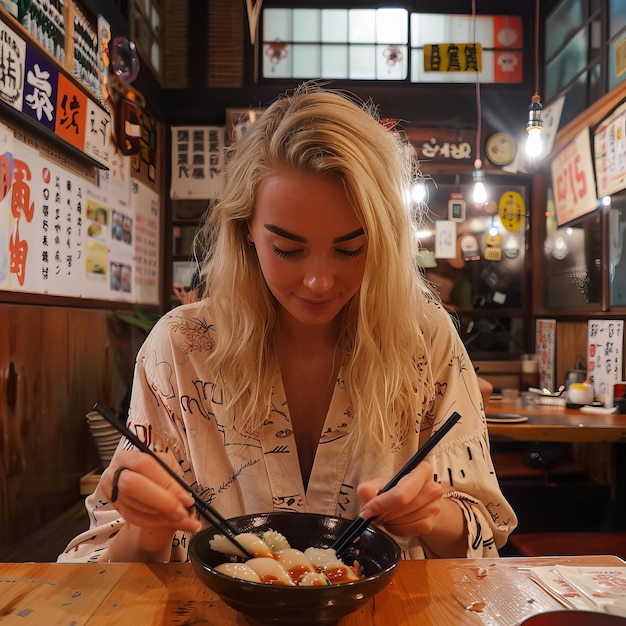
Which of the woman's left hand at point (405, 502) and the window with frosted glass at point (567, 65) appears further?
the window with frosted glass at point (567, 65)

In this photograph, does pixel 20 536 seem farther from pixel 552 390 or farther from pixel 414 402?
pixel 552 390

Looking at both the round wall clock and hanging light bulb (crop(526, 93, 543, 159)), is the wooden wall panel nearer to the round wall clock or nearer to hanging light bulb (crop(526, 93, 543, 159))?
hanging light bulb (crop(526, 93, 543, 159))

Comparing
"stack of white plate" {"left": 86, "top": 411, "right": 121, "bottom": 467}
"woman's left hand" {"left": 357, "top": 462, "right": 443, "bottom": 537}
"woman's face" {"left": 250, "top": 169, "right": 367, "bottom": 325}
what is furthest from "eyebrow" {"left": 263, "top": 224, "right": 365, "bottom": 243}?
"stack of white plate" {"left": 86, "top": 411, "right": 121, "bottom": 467}

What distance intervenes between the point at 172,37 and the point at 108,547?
18.6 ft

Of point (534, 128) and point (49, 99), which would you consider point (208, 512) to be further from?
point (534, 128)

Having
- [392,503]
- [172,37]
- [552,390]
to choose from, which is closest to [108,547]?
[392,503]

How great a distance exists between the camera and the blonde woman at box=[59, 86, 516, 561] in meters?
1.41

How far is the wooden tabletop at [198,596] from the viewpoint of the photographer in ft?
3.09

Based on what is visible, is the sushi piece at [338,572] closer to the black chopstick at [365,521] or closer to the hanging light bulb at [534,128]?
the black chopstick at [365,521]

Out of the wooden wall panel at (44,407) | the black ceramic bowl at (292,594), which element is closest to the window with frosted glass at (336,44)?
the wooden wall panel at (44,407)

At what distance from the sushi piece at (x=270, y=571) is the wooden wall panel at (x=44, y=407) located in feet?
7.29

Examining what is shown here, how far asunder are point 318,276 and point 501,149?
210 inches

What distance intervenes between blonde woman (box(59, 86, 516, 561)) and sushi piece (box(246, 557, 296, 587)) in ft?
1.34

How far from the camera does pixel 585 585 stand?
104 centimetres
